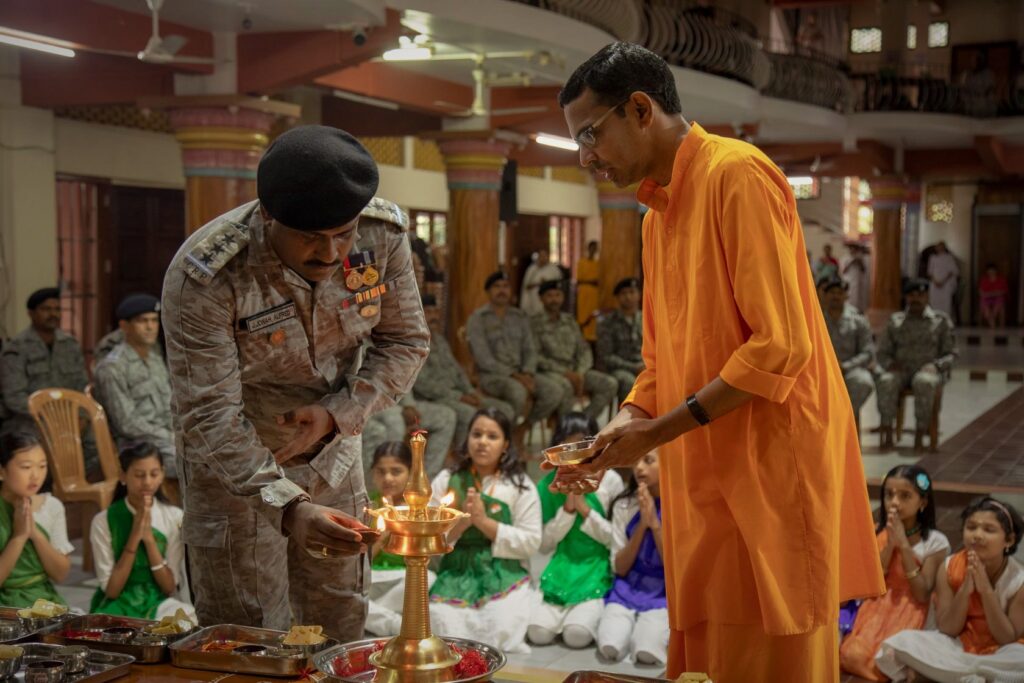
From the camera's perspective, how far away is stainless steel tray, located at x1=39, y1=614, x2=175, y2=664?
2441 millimetres

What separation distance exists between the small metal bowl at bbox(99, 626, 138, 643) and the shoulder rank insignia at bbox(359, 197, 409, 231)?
101 cm

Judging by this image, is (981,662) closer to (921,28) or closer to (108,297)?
(108,297)

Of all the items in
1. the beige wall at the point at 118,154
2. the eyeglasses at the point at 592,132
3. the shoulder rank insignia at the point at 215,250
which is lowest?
the shoulder rank insignia at the point at 215,250

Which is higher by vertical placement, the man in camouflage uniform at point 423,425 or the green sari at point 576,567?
the man in camouflage uniform at point 423,425

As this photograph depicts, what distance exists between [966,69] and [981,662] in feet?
67.0

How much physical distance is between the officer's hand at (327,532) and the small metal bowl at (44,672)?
0.49 meters

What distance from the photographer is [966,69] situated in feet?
73.9

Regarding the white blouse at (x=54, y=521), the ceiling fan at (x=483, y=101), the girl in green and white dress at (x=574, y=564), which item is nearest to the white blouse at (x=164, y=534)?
the white blouse at (x=54, y=521)

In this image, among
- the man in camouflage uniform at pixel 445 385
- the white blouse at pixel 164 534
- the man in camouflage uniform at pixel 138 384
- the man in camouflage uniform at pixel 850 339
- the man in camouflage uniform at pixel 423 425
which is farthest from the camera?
the man in camouflage uniform at pixel 850 339

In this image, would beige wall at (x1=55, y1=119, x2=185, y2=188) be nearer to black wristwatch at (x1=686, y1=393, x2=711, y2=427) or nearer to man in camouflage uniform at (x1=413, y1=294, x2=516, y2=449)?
man in camouflage uniform at (x1=413, y1=294, x2=516, y2=449)

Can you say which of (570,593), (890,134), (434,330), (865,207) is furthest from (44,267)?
(865,207)

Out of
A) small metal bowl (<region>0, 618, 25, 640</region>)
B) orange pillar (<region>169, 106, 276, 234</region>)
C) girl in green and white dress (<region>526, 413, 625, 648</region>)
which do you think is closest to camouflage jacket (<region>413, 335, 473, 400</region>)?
orange pillar (<region>169, 106, 276, 234</region>)

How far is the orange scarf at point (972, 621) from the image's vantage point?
4379 millimetres

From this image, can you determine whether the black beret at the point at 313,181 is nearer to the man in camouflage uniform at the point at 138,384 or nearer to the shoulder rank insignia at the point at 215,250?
the shoulder rank insignia at the point at 215,250
